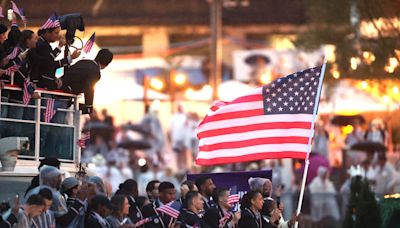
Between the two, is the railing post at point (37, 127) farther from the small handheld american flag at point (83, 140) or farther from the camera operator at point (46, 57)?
the small handheld american flag at point (83, 140)

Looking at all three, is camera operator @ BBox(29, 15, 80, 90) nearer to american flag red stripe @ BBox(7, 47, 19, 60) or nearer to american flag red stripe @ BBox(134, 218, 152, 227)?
american flag red stripe @ BBox(7, 47, 19, 60)

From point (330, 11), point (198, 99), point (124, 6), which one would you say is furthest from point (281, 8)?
point (330, 11)

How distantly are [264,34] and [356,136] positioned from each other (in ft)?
75.1

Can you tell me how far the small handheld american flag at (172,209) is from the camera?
20188mm

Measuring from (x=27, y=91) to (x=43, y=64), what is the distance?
585mm

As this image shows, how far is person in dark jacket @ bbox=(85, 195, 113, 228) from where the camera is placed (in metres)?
17.8

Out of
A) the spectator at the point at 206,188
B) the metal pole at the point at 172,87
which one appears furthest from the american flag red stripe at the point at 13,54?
the metal pole at the point at 172,87

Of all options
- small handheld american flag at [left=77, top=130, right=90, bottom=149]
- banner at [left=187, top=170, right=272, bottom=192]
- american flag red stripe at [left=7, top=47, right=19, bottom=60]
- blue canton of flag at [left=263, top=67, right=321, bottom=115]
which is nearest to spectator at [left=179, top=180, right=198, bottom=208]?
banner at [left=187, top=170, right=272, bottom=192]

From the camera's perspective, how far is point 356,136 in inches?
1668

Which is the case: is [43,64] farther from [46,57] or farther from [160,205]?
[160,205]

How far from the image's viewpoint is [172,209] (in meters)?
20.3

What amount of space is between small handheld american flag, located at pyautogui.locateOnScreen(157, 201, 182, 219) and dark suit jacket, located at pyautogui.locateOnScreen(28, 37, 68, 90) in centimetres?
231

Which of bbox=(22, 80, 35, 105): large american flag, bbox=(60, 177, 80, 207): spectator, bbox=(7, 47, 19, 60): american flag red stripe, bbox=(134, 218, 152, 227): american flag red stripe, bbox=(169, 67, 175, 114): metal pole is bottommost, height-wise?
bbox=(134, 218, 152, 227): american flag red stripe

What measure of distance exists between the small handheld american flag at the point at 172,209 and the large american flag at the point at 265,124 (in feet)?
9.68
